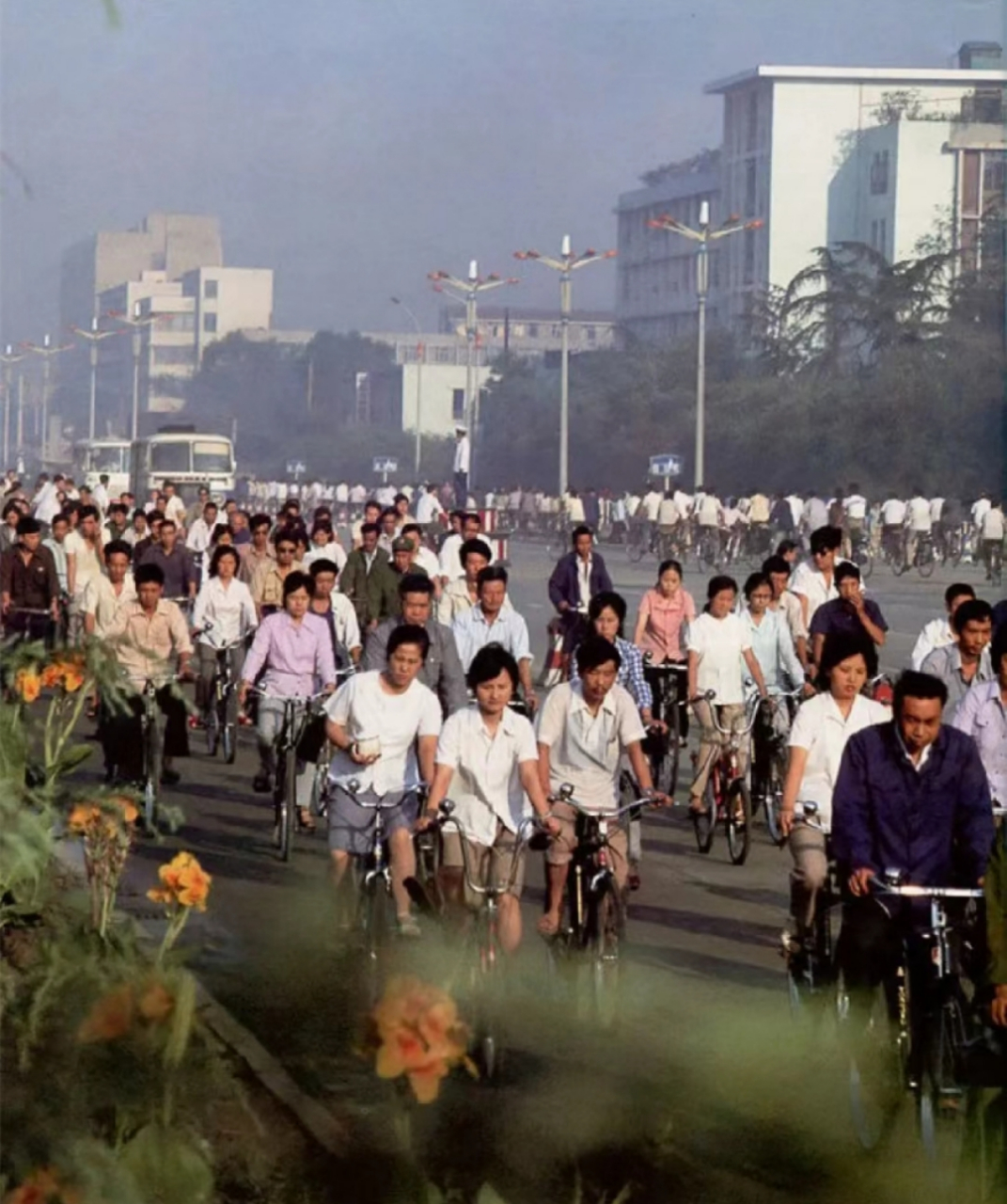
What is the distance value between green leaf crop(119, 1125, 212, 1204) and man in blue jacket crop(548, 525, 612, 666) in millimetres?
13205

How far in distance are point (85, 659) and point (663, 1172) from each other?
253 centimetres

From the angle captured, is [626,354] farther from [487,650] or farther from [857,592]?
[487,650]

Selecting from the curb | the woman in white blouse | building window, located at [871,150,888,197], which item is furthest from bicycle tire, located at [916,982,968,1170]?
building window, located at [871,150,888,197]

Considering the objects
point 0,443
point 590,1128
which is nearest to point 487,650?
point 590,1128

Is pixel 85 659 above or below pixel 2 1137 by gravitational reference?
above

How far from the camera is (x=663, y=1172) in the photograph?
6.89 metres

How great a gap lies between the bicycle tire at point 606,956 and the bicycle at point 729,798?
4.17m

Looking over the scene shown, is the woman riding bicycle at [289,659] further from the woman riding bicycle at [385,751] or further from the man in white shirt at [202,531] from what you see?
the man in white shirt at [202,531]

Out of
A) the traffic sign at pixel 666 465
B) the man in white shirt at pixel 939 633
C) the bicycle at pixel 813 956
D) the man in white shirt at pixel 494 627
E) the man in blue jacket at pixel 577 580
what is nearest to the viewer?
the bicycle at pixel 813 956

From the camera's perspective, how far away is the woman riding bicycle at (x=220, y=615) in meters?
16.8

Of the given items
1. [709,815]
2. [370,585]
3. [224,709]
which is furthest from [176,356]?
[709,815]

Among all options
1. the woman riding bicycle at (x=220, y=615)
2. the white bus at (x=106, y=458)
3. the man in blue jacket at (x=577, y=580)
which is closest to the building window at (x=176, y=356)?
the white bus at (x=106, y=458)

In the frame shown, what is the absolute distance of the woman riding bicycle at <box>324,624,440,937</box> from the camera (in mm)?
9938

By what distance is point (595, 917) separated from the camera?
29.6 ft
